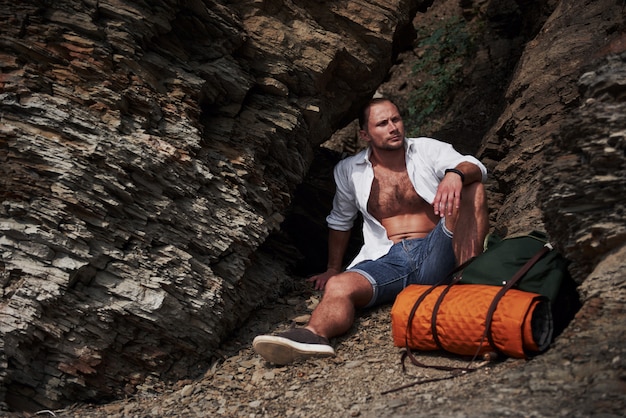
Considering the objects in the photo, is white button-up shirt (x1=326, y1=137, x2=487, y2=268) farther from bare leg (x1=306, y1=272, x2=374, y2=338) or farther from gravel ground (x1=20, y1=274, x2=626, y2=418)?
gravel ground (x1=20, y1=274, x2=626, y2=418)

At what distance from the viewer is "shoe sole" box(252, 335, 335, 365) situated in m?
4.24

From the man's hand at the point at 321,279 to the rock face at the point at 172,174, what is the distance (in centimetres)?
25

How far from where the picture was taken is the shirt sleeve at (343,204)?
5.71 meters

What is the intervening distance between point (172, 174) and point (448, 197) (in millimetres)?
1800

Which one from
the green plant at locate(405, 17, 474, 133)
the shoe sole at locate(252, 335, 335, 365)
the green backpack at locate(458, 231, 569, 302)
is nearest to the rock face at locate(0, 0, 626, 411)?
the green backpack at locate(458, 231, 569, 302)

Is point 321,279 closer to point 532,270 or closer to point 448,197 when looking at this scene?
point 448,197

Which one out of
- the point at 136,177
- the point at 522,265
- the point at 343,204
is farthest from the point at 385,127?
the point at 136,177

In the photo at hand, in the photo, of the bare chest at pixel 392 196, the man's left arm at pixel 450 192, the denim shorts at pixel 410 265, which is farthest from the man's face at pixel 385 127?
the denim shorts at pixel 410 265

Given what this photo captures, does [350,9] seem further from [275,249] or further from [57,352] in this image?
[57,352]

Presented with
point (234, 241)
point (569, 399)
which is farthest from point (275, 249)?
point (569, 399)

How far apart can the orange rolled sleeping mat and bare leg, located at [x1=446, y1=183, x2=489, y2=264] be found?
733 mm

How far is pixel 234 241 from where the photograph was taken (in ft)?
15.9

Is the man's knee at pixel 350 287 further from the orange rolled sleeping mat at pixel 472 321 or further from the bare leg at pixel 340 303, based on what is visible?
the orange rolled sleeping mat at pixel 472 321

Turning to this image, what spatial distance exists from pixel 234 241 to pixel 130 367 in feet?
3.50
